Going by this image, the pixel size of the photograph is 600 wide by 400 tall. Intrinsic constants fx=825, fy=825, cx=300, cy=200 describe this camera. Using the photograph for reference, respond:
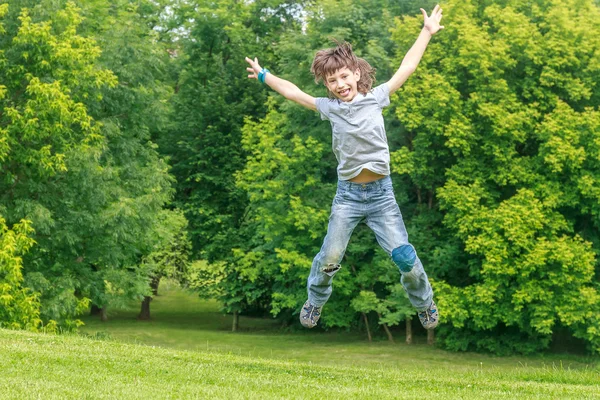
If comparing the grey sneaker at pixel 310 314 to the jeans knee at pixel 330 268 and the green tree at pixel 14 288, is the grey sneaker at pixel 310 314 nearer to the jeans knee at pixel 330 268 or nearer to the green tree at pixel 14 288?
the jeans knee at pixel 330 268

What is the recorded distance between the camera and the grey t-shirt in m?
7.60

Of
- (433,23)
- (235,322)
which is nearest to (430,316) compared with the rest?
(433,23)

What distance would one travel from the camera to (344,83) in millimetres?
7734

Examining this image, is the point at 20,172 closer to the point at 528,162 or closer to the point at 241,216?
the point at 241,216

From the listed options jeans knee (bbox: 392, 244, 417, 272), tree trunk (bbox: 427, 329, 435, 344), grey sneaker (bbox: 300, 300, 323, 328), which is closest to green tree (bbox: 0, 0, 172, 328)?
tree trunk (bbox: 427, 329, 435, 344)

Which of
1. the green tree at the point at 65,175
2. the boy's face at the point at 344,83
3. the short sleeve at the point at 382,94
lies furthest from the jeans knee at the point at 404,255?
the green tree at the point at 65,175

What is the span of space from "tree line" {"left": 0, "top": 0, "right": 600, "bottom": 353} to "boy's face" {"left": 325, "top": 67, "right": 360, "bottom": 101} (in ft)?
53.8

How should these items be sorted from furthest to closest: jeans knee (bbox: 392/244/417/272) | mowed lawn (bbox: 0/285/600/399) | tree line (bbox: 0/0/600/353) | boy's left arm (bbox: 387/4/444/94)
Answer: tree line (bbox: 0/0/600/353) → mowed lawn (bbox: 0/285/600/399) → boy's left arm (bbox: 387/4/444/94) → jeans knee (bbox: 392/244/417/272)

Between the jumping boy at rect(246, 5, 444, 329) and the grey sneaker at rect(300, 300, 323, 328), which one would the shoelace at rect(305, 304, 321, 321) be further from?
the jumping boy at rect(246, 5, 444, 329)

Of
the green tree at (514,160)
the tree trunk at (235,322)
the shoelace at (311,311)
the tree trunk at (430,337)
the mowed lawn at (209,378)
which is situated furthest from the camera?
the tree trunk at (235,322)

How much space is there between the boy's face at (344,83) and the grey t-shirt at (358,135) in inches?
2.6

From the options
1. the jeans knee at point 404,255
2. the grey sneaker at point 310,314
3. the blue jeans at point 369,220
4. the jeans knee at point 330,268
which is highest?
the blue jeans at point 369,220

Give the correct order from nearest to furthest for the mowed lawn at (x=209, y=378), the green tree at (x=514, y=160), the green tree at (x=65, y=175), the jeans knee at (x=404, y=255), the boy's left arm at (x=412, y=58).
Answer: the jeans knee at (x=404, y=255) → the boy's left arm at (x=412, y=58) → the mowed lawn at (x=209, y=378) → the green tree at (x=65, y=175) → the green tree at (x=514, y=160)

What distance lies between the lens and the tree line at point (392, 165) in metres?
25.9
